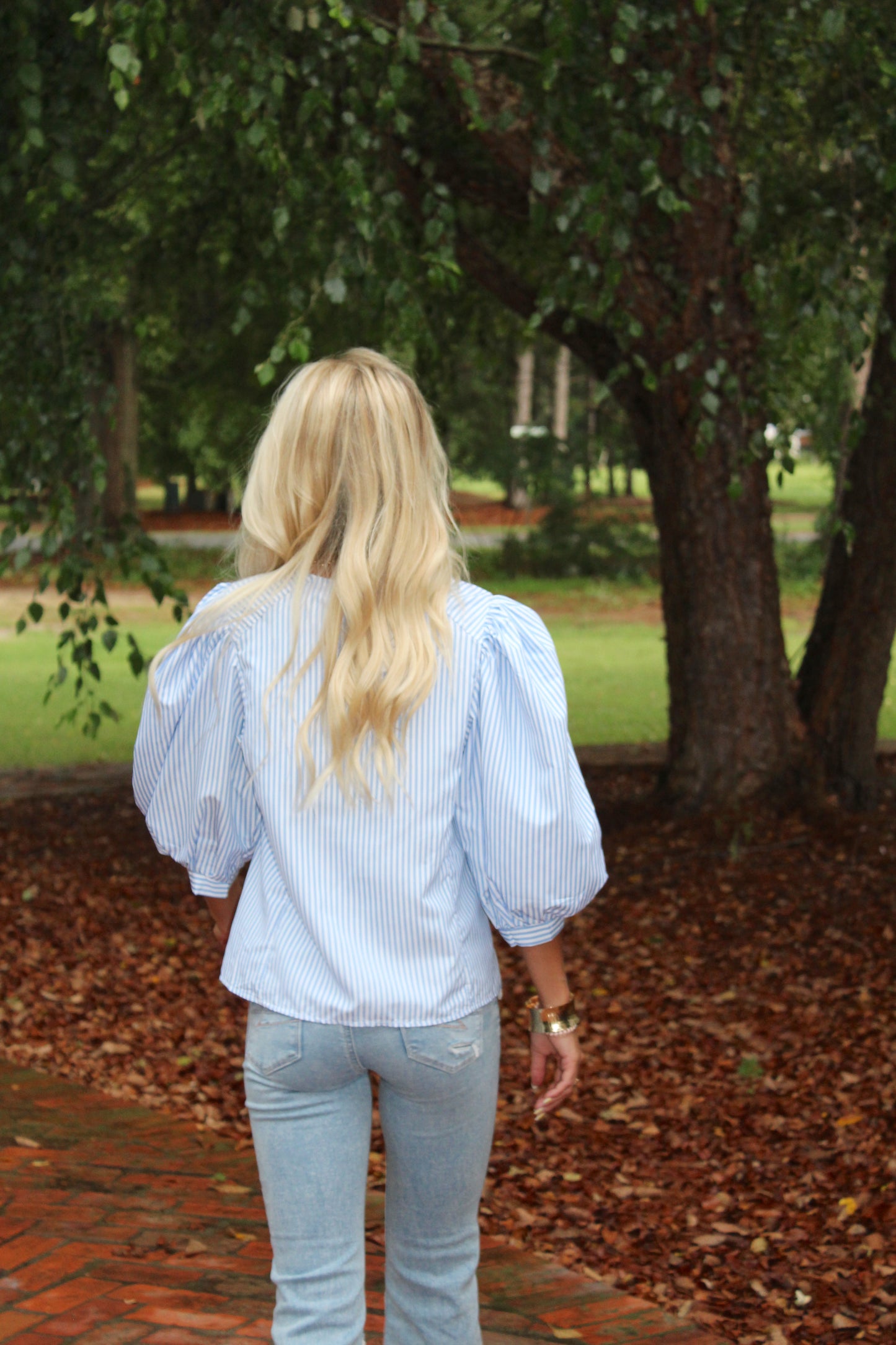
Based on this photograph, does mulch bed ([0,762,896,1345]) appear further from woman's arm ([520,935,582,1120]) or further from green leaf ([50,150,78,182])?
green leaf ([50,150,78,182])

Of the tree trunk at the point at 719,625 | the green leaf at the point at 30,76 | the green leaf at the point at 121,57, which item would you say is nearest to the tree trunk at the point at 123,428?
the tree trunk at the point at 719,625

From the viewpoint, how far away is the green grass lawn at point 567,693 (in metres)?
11.2

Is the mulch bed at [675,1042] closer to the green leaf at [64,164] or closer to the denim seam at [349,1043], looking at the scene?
the denim seam at [349,1043]

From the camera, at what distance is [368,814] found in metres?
1.82

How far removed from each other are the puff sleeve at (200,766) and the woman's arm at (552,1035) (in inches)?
17.0

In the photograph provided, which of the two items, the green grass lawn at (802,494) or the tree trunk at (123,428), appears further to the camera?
the green grass lawn at (802,494)

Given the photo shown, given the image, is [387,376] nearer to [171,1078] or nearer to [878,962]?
[171,1078]

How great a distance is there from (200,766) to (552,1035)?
62 centimetres

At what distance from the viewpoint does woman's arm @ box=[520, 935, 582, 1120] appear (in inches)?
78.5

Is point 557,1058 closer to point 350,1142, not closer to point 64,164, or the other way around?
point 350,1142

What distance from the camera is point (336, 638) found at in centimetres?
179

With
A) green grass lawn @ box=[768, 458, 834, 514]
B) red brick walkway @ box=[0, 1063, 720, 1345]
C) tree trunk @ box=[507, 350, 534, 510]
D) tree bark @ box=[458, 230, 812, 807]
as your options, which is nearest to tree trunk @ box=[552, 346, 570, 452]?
tree trunk @ box=[507, 350, 534, 510]

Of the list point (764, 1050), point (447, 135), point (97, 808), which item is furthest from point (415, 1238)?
point (97, 808)

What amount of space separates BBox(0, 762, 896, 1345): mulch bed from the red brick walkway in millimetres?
287
